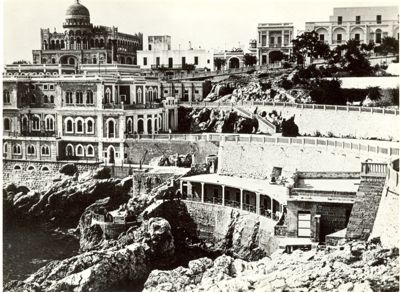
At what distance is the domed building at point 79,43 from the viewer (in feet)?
163

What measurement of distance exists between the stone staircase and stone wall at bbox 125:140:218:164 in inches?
525

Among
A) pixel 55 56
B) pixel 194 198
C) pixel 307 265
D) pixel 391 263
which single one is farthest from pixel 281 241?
pixel 55 56

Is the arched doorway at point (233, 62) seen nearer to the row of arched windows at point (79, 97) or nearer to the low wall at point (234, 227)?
the row of arched windows at point (79, 97)

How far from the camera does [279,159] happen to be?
29250 millimetres

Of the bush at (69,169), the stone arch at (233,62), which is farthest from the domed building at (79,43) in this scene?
the bush at (69,169)

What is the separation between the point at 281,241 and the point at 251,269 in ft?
11.2

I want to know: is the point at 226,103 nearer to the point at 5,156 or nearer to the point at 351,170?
the point at 5,156

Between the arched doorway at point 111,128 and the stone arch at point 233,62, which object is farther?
the stone arch at point 233,62

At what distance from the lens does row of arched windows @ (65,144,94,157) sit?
36.3 m

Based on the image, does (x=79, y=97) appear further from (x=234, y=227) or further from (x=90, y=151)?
(x=234, y=227)

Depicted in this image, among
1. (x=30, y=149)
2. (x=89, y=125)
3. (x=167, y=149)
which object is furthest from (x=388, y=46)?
(x=30, y=149)

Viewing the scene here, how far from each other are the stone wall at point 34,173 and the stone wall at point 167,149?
2.02m

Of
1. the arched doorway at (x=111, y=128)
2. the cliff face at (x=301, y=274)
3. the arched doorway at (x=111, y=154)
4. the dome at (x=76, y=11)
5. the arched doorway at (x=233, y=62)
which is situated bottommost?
the cliff face at (x=301, y=274)

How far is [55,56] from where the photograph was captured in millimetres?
50062
